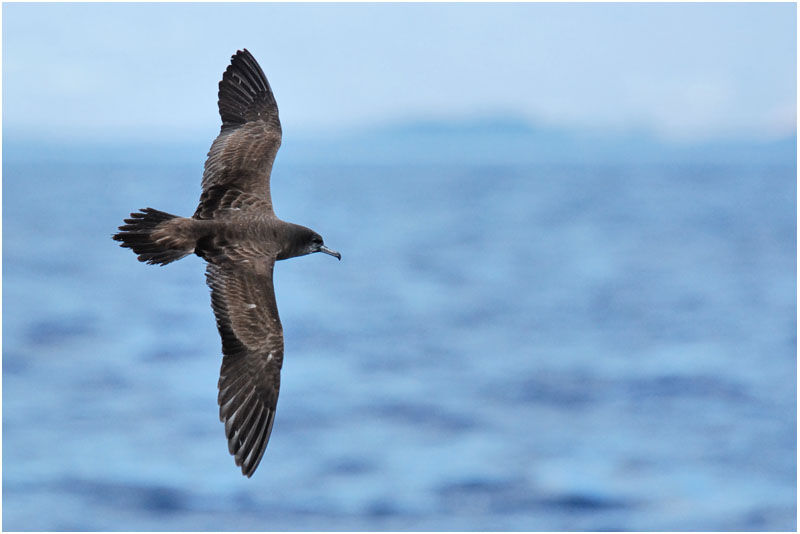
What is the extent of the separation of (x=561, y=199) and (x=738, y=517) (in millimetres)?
116238

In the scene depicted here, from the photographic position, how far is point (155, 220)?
26.9ft

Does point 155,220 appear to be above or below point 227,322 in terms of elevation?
above

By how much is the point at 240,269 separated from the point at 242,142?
1.59 m

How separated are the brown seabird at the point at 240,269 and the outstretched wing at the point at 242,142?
0.06ft

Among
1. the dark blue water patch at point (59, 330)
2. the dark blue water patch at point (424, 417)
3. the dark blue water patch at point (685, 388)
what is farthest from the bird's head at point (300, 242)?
the dark blue water patch at point (59, 330)

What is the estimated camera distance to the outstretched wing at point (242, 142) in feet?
29.3

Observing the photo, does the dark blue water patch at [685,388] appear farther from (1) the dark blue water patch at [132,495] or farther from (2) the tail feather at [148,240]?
(2) the tail feather at [148,240]

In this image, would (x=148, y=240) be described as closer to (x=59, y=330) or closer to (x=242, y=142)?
(x=242, y=142)

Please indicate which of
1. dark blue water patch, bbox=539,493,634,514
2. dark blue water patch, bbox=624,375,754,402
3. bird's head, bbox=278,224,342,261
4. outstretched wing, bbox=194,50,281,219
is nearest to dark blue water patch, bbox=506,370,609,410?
dark blue water patch, bbox=624,375,754,402

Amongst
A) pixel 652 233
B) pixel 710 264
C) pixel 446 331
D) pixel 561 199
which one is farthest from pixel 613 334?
pixel 561 199

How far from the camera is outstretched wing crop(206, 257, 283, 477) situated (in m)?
8.33

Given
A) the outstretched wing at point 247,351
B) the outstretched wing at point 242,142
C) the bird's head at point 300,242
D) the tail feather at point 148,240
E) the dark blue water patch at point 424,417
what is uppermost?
the dark blue water patch at point 424,417

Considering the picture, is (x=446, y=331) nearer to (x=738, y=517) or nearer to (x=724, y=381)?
(x=724, y=381)

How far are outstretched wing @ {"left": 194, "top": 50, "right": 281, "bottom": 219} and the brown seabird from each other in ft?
0.06
